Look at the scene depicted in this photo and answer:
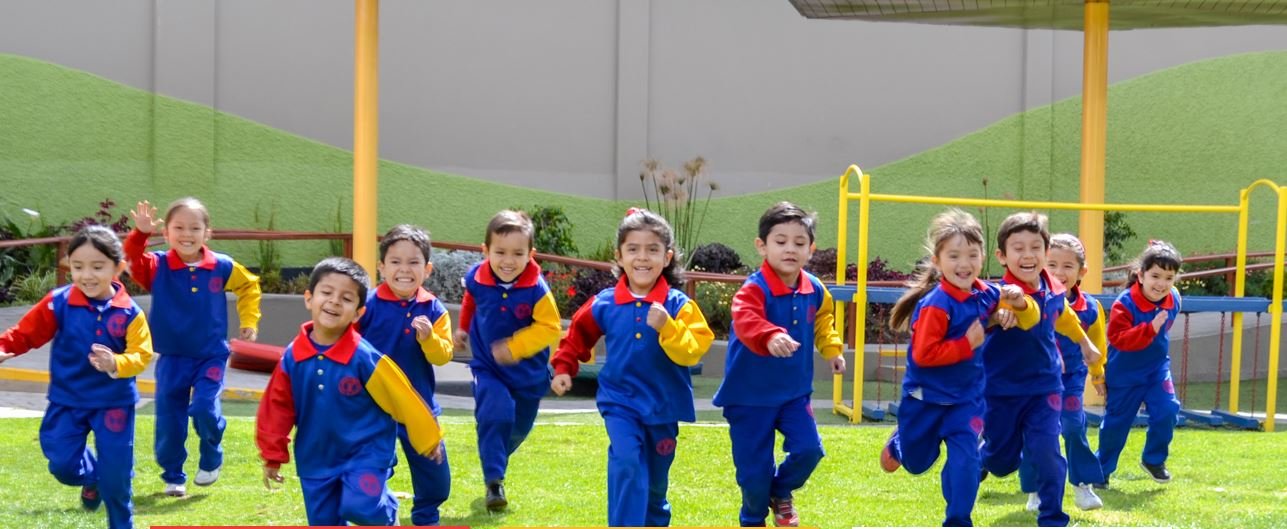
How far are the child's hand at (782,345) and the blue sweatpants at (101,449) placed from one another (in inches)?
100

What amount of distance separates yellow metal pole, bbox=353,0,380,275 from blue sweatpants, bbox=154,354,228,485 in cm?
321

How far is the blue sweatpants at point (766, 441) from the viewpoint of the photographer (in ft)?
18.9

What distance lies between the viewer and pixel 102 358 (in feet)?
17.7

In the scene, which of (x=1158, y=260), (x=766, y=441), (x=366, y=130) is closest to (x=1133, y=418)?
(x=1158, y=260)

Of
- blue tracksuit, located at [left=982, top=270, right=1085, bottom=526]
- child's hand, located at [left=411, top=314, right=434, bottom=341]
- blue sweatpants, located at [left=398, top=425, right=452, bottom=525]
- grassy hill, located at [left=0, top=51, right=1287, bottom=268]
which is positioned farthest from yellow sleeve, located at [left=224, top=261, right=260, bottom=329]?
grassy hill, located at [left=0, top=51, right=1287, bottom=268]

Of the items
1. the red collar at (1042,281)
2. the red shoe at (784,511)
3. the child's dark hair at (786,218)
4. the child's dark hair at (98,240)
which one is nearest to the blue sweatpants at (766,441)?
the red shoe at (784,511)

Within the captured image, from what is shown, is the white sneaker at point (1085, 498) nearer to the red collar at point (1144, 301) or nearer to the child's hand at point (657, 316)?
the red collar at point (1144, 301)

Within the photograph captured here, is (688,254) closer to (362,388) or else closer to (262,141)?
(262,141)

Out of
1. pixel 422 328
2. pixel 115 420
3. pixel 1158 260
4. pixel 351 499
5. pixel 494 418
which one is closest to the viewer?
pixel 351 499

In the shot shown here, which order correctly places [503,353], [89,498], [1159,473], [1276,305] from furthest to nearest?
[1276,305], [1159,473], [503,353], [89,498]

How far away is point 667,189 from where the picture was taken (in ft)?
52.5

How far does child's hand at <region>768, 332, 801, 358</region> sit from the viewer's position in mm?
5270

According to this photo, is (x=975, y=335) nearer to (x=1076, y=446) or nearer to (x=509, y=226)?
(x=1076, y=446)

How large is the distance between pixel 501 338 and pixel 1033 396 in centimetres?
237
